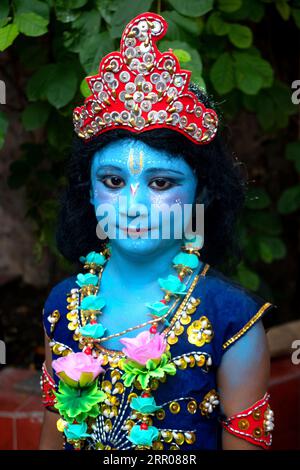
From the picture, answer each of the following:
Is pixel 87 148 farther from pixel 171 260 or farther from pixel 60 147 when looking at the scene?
pixel 60 147

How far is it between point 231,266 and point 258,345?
0.34 m

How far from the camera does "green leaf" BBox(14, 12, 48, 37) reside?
1.97m

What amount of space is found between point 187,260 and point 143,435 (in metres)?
0.39

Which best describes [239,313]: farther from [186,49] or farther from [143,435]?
[186,49]

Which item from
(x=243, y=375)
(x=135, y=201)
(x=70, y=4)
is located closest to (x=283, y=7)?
(x=70, y=4)

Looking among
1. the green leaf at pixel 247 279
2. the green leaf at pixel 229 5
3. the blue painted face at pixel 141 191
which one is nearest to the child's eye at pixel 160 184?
the blue painted face at pixel 141 191

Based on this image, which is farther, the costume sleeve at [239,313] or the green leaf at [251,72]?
the green leaf at [251,72]

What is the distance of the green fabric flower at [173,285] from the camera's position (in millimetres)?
1642

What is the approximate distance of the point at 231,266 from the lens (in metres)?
1.93

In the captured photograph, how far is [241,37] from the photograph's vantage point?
2.31 m

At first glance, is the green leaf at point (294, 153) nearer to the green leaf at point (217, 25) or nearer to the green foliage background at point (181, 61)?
the green foliage background at point (181, 61)

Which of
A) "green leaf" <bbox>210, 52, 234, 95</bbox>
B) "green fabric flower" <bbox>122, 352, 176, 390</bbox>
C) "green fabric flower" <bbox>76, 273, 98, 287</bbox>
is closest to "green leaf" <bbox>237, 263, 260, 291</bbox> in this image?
"green leaf" <bbox>210, 52, 234, 95</bbox>

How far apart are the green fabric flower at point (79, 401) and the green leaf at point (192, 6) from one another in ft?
3.32
